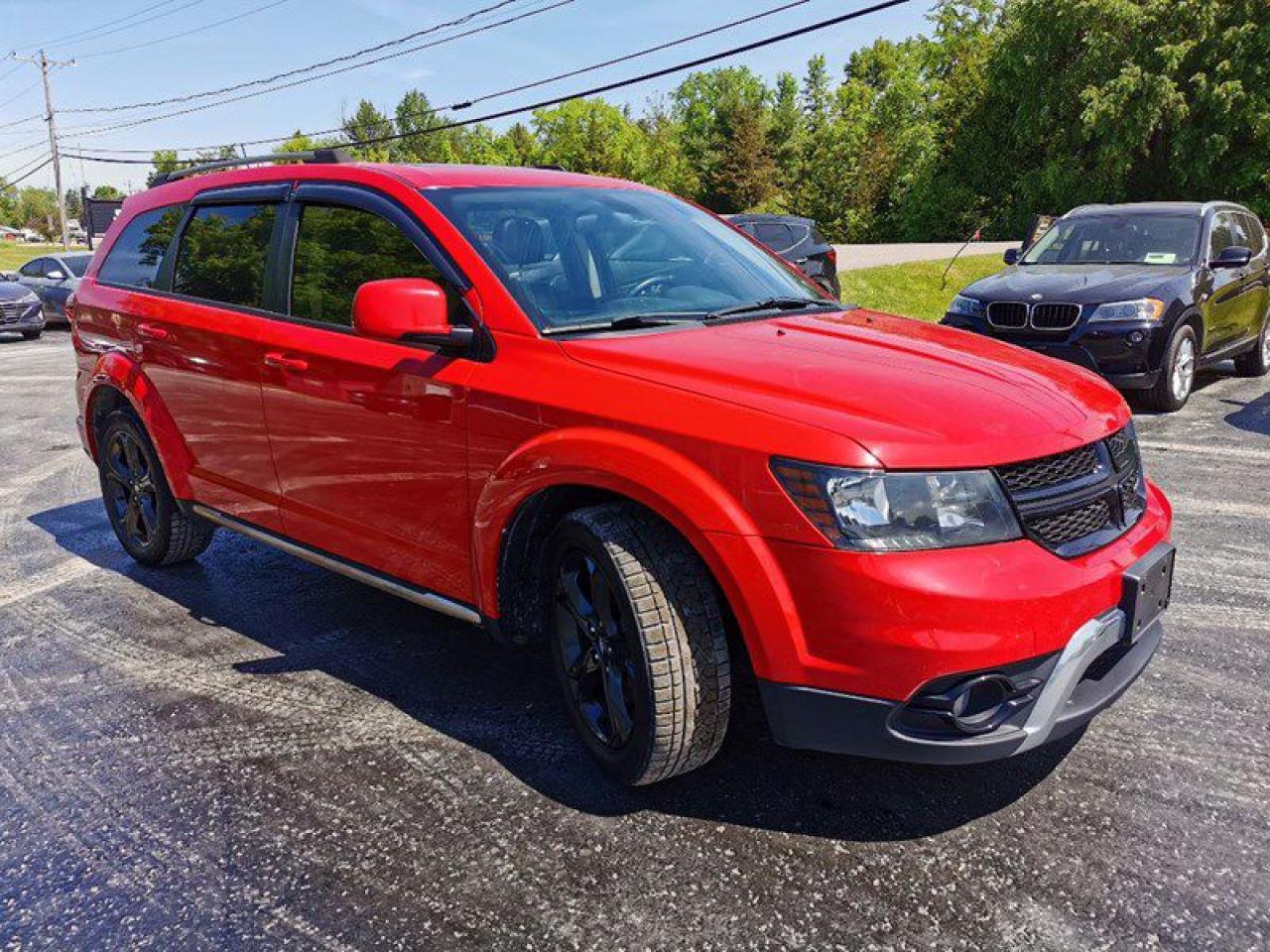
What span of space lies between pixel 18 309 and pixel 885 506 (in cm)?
2059

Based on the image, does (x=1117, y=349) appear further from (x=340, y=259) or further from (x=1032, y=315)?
(x=340, y=259)

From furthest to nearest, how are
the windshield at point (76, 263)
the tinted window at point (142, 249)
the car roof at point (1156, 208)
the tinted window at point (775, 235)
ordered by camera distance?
1. the windshield at point (76, 263)
2. the tinted window at point (775, 235)
3. the car roof at point (1156, 208)
4. the tinted window at point (142, 249)

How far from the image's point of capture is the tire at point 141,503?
16.4ft

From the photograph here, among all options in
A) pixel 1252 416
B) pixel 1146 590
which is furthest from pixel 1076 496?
pixel 1252 416

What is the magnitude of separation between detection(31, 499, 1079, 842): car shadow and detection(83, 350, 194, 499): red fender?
60 cm

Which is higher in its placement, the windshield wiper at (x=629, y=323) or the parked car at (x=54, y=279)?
the parked car at (x=54, y=279)

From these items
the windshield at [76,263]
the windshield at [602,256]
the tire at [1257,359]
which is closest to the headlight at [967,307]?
→ the tire at [1257,359]

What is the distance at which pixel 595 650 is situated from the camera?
307cm

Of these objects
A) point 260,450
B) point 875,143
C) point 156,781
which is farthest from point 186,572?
point 875,143

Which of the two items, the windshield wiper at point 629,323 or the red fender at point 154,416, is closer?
the windshield wiper at point 629,323

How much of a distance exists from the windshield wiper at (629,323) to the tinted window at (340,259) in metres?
0.58

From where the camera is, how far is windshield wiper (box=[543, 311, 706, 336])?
10.5ft

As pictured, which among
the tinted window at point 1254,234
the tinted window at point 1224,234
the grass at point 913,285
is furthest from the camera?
the grass at point 913,285

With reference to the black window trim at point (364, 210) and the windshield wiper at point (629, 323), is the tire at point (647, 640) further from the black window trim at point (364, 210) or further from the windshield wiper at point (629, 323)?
the black window trim at point (364, 210)
